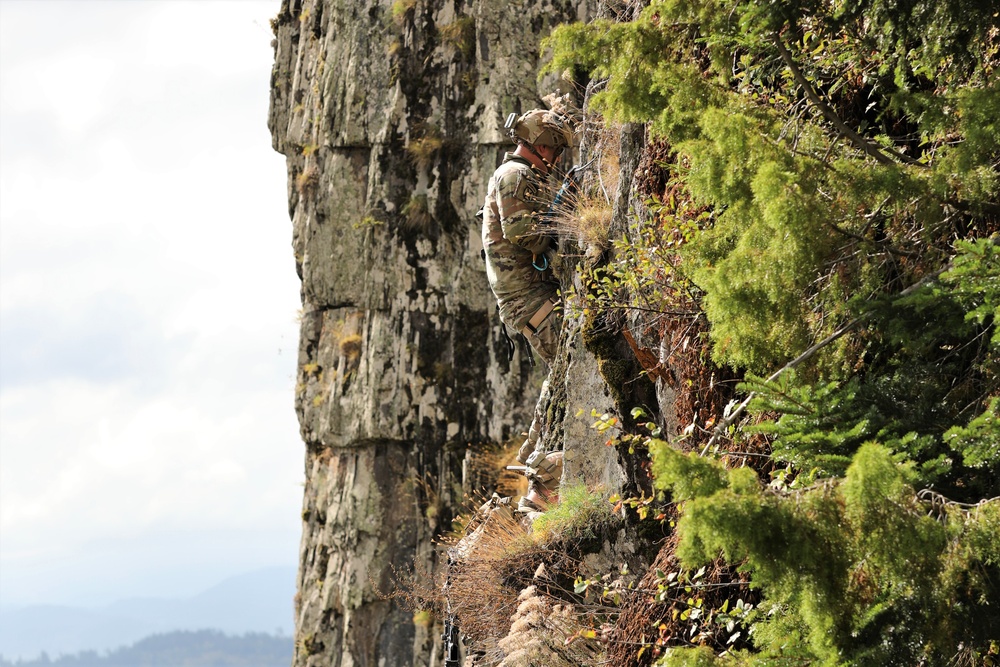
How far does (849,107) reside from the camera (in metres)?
5.46

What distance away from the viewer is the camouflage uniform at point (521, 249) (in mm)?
9008

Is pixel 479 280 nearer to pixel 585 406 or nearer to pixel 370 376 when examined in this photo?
pixel 370 376

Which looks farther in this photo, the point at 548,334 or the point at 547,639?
the point at 548,334

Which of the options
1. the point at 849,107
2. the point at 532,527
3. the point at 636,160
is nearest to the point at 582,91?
the point at 636,160

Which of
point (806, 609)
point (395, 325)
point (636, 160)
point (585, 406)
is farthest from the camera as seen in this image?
point (395, 325)

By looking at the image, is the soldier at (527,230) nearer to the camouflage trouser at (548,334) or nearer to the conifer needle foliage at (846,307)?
the camouflage trouser at (548,334)

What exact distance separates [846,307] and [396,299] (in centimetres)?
1345

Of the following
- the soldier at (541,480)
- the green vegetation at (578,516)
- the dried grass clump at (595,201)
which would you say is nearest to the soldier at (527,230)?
the dried grass clump at (595,201)

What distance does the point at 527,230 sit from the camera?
9.12 meters

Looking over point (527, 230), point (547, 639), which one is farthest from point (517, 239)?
point (547, 639)

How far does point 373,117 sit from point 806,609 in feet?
50.1

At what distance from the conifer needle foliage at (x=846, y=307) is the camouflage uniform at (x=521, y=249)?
3.78 meters

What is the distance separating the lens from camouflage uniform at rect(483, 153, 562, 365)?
9.01 metres

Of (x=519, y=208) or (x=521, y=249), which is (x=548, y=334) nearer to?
(x=521, y=249)
